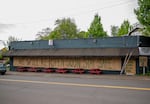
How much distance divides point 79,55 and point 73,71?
2.78m

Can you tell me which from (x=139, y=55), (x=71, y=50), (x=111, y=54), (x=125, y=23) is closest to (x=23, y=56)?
(x=71, y=50)

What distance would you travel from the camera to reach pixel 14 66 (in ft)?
119

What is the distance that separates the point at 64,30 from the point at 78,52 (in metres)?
38.9

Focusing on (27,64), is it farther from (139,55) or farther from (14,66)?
(139,55)

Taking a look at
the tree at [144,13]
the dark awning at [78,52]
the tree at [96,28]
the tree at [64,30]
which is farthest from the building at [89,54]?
the tree at [64,30]

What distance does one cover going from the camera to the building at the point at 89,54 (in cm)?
2648

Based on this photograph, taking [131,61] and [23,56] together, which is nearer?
[131,61]

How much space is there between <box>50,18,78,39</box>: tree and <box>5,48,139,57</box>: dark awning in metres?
31.6

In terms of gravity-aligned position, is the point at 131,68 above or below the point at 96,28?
below

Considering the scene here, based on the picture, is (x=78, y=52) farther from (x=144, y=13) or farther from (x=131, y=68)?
(x=144, y=13)

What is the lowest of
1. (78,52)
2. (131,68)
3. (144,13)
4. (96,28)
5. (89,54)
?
(131,68)

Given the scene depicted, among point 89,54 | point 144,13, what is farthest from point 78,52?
point 144,13

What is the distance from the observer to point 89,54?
92.6 ft

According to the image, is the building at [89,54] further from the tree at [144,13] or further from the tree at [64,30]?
the tree at [64,30]
